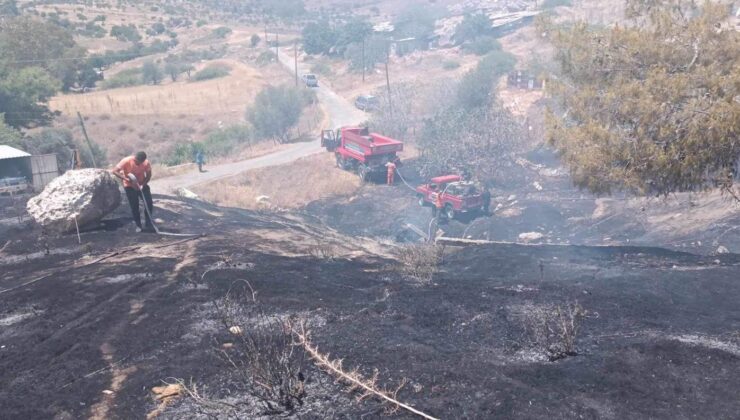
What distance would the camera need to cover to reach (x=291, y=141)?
42656 mm

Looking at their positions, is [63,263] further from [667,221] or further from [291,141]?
[291,141]

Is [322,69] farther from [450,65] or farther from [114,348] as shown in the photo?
[114,348]

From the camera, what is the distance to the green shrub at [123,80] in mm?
61250

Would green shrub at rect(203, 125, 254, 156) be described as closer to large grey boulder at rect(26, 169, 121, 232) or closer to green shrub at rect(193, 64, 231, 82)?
green shrub at rect(193, 64, 231, 82)

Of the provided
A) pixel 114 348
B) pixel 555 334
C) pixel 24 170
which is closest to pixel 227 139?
pixel 24 170

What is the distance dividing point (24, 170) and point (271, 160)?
16.2m

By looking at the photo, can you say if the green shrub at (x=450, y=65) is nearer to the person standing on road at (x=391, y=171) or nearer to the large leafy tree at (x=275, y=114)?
the large leafy tree at (x=275, y=114)

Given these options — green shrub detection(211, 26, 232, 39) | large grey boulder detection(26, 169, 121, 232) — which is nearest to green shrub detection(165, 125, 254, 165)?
large grey boulder detection(26, 169, 121, 232)

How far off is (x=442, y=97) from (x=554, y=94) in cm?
2650

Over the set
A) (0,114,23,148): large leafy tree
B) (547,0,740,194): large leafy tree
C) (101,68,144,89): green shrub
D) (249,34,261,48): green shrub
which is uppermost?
(547,0,740,194): large leafy tree

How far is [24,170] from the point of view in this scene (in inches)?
812

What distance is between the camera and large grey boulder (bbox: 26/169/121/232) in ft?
43.3

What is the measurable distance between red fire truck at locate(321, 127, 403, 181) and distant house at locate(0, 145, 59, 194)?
43.8ft

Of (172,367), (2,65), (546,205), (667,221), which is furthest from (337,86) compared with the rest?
(172,367)
